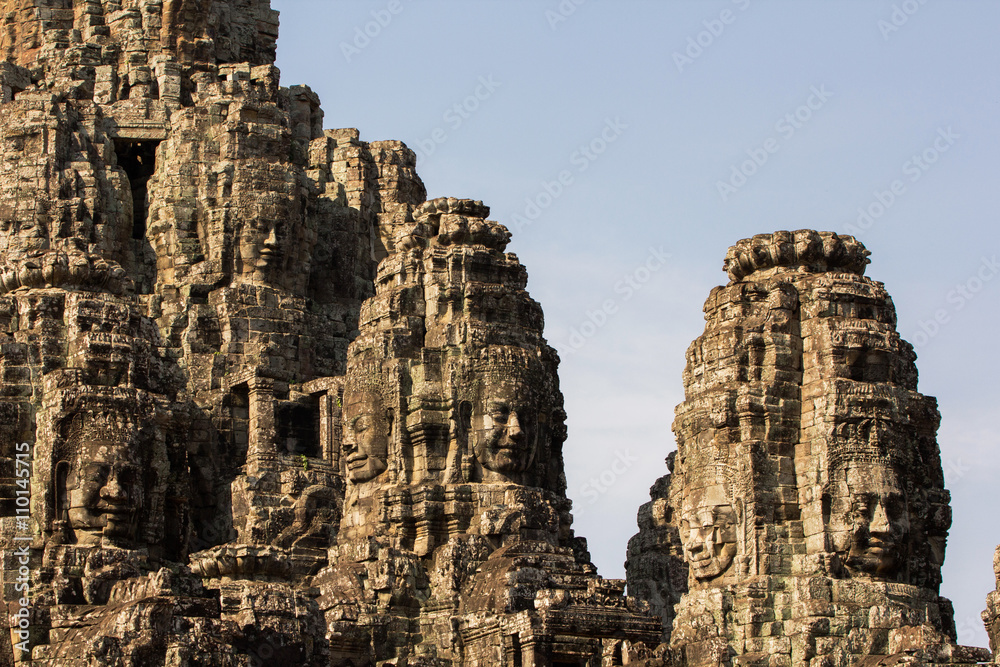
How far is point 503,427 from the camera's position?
64062mm

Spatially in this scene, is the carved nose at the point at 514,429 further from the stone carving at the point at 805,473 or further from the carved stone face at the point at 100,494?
the carved stone face at the point at 100,494

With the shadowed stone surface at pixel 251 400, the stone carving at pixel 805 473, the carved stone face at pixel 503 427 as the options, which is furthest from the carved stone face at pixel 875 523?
the carved stone face at pixel 503 427

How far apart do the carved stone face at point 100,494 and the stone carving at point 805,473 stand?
13327mm

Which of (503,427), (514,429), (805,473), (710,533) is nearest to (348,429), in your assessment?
(503,427)

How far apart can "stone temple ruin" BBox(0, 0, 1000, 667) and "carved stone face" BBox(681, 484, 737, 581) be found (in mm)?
58

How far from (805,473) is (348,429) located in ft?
45.1

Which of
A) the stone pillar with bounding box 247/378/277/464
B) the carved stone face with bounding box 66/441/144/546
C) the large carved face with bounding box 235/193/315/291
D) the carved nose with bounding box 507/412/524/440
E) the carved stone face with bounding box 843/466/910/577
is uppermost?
the large carved face with bounding box 235/193/315/291

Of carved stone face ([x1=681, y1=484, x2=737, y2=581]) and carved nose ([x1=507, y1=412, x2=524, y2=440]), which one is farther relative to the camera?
carved nose ([x1=507, y1=412, x2=524, y2=440])

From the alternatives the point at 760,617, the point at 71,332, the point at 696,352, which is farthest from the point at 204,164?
the point at 760,617

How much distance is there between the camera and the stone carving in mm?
54625

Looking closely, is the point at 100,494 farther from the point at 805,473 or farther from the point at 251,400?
the point at 805,473

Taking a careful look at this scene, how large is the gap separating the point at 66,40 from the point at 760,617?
131 ft
